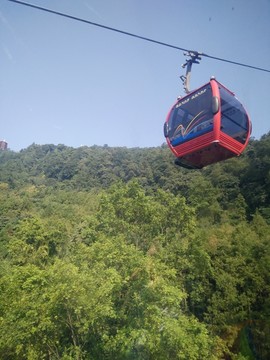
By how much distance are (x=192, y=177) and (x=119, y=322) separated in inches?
1279

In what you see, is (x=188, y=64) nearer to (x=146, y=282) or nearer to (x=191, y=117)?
(x=191, y=117)

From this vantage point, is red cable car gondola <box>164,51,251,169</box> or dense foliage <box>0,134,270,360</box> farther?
dense foliage <box>0,134,270,360</box>

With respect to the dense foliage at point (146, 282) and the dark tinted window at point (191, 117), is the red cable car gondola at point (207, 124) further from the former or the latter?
the dense foliage at point (146, 282)

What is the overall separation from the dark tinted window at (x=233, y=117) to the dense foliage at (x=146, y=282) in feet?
20.6

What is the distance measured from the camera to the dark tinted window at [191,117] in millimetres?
8102

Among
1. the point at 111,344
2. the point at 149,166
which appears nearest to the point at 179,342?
the point at 111,344

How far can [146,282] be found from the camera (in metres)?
12.6

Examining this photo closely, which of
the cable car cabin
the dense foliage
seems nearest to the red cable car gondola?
the cable car cabin

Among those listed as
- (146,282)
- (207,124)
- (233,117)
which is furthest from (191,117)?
(146,282)

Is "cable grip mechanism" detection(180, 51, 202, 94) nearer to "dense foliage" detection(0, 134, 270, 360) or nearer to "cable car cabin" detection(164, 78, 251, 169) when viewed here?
"cable car cabin" detection(164, 78, 251, 169)

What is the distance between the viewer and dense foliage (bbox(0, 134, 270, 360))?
1013 cm

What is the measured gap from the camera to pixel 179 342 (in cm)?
1043

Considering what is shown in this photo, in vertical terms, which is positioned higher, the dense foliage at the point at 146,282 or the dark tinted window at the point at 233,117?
the dark tinted window at the point at 233,117

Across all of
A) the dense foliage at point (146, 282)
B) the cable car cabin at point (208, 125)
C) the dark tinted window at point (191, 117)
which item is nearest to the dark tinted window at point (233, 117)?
the cable car cabin at point (208, 125)
